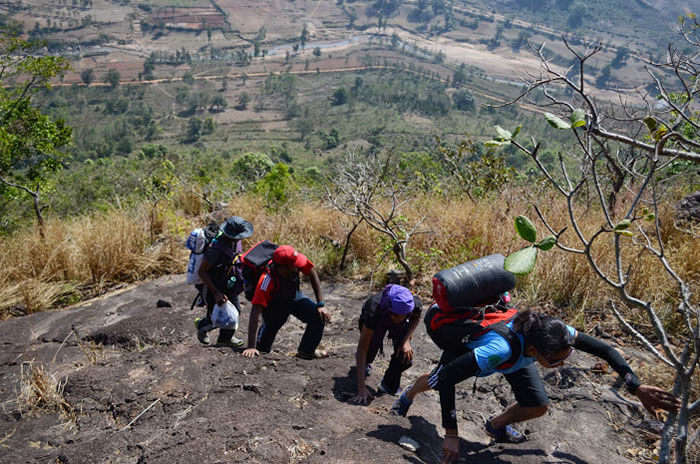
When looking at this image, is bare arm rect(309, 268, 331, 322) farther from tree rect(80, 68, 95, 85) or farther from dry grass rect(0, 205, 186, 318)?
tree rect(80, 68, 95, 85)

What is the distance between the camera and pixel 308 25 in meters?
168

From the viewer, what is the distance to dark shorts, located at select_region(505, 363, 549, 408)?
9.16 feet

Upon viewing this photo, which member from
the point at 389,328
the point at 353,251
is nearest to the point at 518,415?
the point at 389,328

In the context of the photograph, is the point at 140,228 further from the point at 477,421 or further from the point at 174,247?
the point at 477,421

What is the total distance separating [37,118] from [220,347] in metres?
6.40

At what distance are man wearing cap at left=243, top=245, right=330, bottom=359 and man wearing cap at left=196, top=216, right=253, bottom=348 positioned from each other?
35 cm

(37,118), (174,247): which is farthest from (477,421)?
(37,118)

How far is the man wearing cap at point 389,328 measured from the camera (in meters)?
3.14

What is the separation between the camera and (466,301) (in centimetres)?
275

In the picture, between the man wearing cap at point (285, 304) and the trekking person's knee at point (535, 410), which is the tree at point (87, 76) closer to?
the man wearing cap at point (285, 304)

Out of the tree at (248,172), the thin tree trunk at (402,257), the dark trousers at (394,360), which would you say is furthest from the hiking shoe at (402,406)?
the tree at (248,172)

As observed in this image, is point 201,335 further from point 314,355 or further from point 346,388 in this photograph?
point 346,388

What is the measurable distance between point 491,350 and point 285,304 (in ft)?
6.35

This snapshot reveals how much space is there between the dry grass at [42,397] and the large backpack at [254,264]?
1456 mm
